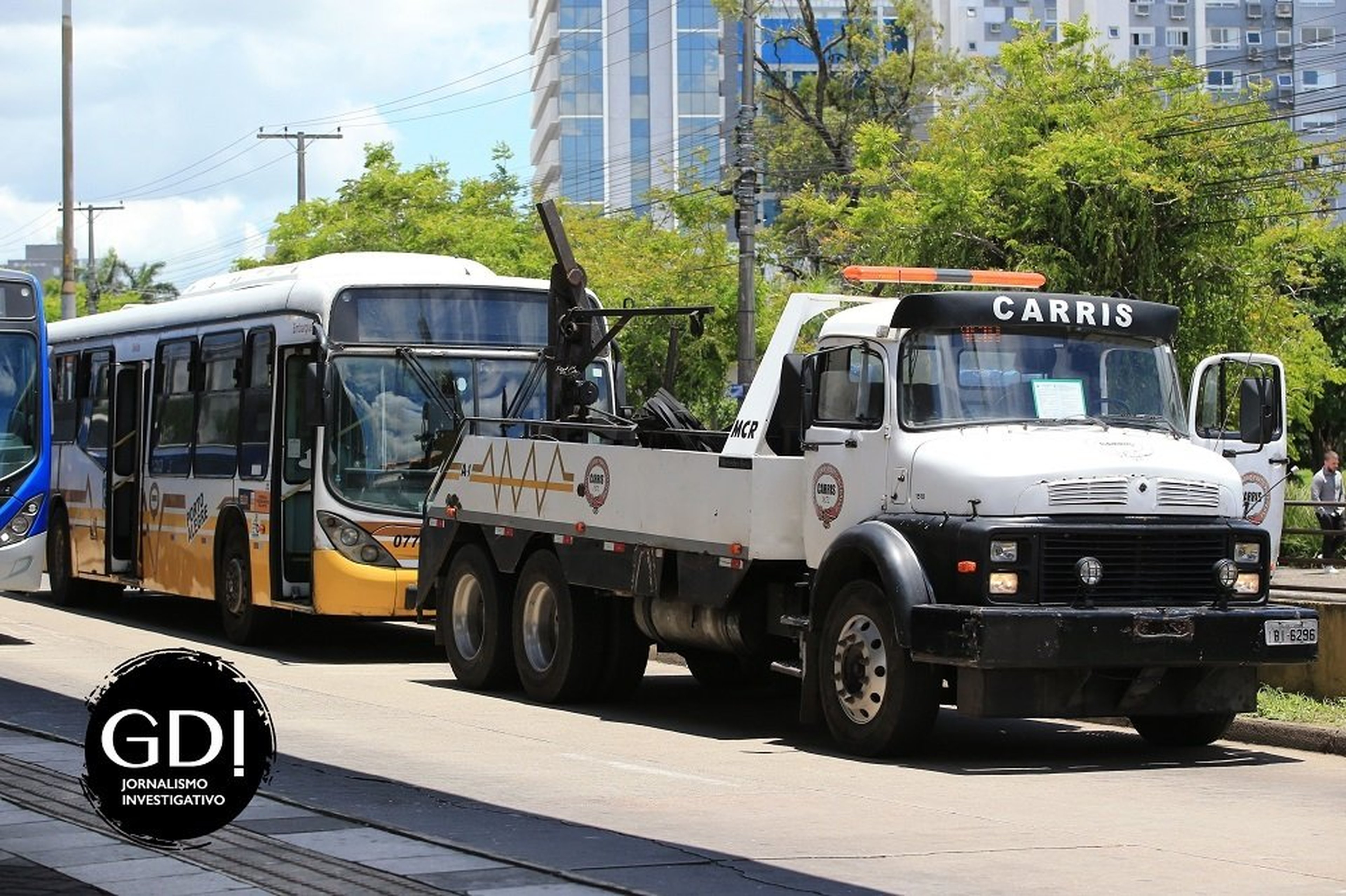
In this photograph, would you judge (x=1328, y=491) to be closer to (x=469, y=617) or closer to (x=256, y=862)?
(x=469, y=617)

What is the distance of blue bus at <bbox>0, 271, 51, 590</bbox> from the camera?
21000 mm

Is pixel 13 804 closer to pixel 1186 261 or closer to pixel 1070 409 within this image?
pixel 1070 409

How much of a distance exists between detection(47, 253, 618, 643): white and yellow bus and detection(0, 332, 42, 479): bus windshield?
1607mm

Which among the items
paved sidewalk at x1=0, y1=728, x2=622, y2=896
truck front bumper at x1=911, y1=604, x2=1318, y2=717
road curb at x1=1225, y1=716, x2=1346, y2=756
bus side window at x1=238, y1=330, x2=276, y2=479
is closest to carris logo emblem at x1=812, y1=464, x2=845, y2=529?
truck front bumper at x1=911, y1=604, x2=1318, y2=717

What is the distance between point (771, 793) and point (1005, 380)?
3.22m

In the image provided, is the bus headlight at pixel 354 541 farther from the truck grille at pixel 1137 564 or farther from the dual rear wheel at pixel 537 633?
the truck grille at pixel 1137 564

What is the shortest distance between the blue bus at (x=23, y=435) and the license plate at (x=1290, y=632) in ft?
40.8

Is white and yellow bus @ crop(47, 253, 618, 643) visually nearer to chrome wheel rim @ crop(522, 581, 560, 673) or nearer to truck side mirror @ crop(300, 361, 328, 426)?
truck side mirror @ crop(300, 361, 328, 426)

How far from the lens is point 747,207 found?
109 ft

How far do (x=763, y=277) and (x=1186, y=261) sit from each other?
2244 cm

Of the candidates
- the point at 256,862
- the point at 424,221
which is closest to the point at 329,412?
the point at 256,862

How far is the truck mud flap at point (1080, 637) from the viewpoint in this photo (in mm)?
12094

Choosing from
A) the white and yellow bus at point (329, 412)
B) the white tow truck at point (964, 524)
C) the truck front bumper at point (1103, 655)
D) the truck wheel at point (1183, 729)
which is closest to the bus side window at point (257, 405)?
the white and yellow bus at point (329, 412)

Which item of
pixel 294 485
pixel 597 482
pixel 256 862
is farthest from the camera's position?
pixel 294 485
